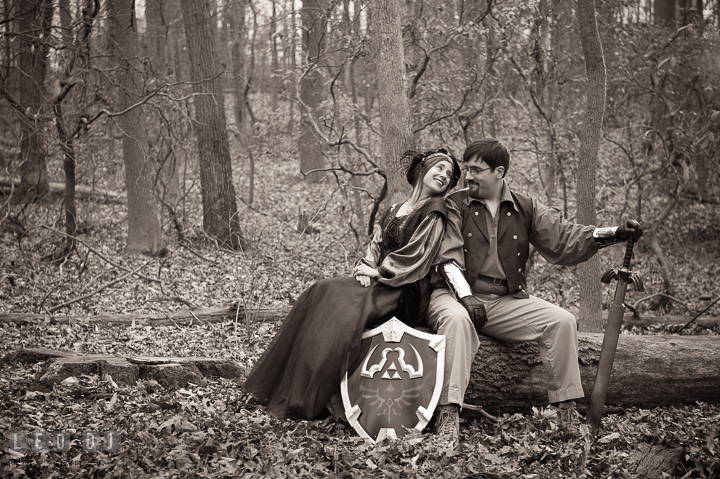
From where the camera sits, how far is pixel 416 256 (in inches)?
166

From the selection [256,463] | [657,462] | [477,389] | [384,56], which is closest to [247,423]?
[256,463]

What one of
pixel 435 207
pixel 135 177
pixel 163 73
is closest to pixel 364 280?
pixel 435 207

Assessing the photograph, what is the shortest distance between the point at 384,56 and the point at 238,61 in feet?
47.9

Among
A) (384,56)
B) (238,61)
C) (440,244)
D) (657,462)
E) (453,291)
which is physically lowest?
(657,462)

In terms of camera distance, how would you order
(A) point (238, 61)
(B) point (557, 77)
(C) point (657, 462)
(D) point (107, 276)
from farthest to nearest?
(A) point (238, 61), (B) point (557, 77), (D) point (107, 276), (C) point (657, 462)

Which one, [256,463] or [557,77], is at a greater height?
[557,77]

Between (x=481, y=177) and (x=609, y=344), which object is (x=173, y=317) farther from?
(x=609, y=344)

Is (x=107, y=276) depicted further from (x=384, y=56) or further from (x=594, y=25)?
(x=594, y=25)

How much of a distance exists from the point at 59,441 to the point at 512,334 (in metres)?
2.79

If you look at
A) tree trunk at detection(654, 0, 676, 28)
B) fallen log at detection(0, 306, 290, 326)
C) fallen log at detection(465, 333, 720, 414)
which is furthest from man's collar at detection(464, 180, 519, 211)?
tree trunk at detection(654, 0, 676, 28)

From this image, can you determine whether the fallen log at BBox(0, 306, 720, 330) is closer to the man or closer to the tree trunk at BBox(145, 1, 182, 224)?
the man

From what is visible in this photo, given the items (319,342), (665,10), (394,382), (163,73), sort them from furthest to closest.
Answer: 1. (163,73)
2. (665,10)
3. (319,342)
4. (394,382)

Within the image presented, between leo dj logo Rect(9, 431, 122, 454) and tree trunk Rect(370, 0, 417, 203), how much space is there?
3.67 metres

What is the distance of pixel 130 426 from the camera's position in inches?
144
